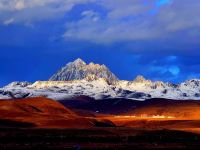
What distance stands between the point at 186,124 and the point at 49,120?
46472mm

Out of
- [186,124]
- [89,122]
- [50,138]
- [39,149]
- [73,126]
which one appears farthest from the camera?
[186,124]

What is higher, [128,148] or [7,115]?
[7,115]

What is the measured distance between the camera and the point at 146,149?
7869cm

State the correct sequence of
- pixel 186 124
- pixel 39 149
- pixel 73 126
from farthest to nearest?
pixel 186 124 < pixel 73 126 < pixel 39 149

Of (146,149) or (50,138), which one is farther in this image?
(50,138)

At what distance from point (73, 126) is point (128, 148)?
77.7 metres

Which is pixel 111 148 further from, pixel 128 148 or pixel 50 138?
pixel 50 138

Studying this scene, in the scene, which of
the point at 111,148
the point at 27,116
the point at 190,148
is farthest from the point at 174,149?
the point at 27,116

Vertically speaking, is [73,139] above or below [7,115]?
below

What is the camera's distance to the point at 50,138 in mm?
98438

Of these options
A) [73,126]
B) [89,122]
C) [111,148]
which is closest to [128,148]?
[111,148]

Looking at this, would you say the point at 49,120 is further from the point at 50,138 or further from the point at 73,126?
the point at 50,138

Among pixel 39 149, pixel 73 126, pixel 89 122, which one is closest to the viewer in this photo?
pixel 39 149

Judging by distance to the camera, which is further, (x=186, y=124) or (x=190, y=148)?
(x=186, y=124)
